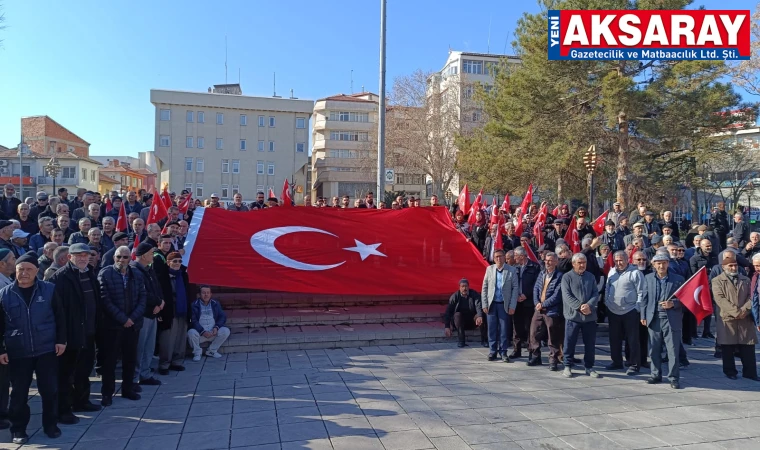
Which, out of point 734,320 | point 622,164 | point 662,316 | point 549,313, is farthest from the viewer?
point 622,164

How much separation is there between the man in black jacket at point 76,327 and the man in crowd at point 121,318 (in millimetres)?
153

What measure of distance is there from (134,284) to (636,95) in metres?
19.3

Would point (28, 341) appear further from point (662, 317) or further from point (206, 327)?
point (662, 317)

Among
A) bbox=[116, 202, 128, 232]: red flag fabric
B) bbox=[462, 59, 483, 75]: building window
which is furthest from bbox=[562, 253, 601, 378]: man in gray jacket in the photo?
bbox=[462, 59, 483, 75]: building window

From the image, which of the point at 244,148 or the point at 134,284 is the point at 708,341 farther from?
the point at 244,148

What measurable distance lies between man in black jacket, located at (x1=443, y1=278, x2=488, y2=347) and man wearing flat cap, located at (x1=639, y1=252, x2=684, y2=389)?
2.61m

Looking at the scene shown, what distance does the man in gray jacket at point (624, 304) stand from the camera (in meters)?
7.33

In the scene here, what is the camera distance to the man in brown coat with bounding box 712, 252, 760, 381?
713 cm

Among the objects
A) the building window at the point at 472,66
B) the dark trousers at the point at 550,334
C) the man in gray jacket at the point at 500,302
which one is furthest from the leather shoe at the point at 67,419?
the building window at the point at 472,66

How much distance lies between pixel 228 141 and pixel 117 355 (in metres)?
56.9

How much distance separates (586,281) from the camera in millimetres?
7328

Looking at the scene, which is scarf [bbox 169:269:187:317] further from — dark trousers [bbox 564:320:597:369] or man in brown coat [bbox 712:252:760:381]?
man in brown coat [bbox 712:252:760:381]

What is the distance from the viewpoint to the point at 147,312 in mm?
6566

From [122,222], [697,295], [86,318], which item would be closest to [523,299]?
[697,295]
